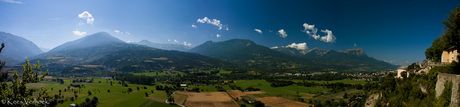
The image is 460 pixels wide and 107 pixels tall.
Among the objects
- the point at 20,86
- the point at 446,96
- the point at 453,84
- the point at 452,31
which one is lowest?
the point at 446,96

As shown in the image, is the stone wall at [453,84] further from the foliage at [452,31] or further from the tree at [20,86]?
the tree at [20,86]

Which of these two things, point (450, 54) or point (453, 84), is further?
point (450, 54)

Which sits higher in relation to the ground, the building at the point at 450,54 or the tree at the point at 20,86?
the building at the point at 450,54

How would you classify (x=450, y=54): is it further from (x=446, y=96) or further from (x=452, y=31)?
(x=446, y=96)

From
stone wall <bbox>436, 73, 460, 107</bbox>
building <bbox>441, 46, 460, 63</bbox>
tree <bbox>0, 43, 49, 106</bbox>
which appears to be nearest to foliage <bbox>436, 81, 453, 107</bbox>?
stone wall <bbox>436, 73, 460, 107</bbox>

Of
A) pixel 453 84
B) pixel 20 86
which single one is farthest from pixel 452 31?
pixel 20 86

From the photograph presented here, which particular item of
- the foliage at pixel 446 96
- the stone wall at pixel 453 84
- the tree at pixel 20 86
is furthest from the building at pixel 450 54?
the tree at pixel 20 86

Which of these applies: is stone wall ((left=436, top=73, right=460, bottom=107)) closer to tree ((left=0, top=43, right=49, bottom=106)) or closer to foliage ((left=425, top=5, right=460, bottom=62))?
foliage ((left=425, top=5, right=460, bottom=62))

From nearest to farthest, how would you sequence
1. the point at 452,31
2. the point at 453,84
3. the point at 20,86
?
the point at 20,86
the point at 453,84
the point at 452,31

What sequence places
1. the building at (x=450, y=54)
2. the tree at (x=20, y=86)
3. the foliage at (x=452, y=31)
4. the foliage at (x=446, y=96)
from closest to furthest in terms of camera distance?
the tree at (x=20, y=86)
the foliage at (x=446, y=96)
the foliage at (x=452, y=31)
the building at (x=450, y=54)
